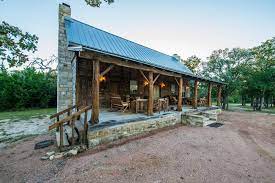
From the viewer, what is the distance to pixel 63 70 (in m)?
7.50

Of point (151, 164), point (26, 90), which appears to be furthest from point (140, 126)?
point (26, 90)

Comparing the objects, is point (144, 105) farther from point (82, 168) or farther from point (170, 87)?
point (170, 87)

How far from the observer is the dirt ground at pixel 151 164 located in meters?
2.92

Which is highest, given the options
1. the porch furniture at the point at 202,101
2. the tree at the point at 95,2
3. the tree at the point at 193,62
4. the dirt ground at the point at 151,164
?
the tree at the point at 193,62

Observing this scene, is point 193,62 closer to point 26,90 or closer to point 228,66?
point 228,66

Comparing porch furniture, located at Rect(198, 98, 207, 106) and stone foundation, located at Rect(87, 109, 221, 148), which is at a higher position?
porch furniture, located at Rect(198, 98, 207, 106)

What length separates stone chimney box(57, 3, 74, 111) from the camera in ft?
24.3

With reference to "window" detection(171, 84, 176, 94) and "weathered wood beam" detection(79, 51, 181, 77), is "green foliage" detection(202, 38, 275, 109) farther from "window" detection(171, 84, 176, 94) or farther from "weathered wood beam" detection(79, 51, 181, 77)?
"weathered wood beam" detection(79, 51, 181, 77)

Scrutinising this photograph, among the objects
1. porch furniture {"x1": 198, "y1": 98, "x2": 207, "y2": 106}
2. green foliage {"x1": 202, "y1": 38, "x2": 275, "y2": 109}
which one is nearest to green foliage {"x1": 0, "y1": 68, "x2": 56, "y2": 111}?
porch furniture {"x1": 198, "y1": 98, "x2": 207, "y2": 106}

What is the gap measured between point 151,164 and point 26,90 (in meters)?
17.5

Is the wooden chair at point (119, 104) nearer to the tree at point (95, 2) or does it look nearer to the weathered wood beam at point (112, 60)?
the weathered wood beam at point (112, 60)

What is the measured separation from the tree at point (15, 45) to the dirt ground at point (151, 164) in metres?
3.03

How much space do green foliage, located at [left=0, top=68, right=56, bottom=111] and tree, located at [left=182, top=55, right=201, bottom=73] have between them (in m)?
23.0

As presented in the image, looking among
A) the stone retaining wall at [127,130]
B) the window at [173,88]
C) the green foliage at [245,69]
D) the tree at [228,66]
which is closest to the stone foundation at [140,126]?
the stone retaining wall at [127,130]
